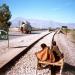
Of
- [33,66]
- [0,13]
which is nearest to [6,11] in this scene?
[0,13]

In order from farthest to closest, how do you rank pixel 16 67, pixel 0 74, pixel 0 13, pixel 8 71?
1. pixel 0 13
2. pixel 16 67
3. pixel 8 71
4. pixel 0 74

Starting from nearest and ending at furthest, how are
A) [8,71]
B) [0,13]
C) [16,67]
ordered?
[8,71] < [16,67] < [0,13]

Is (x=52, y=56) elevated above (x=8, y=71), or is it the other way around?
(x=52, y=56)

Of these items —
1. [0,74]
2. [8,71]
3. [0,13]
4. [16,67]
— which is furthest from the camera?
[0,13]

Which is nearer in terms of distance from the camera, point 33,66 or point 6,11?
point 33,66

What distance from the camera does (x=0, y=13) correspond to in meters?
66.9

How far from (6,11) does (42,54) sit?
56.3 metres

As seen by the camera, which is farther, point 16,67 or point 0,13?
point 0,13

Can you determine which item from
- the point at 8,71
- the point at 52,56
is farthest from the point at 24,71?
the point at 52,56

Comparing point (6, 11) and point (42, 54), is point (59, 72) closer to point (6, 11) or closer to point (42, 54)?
point (42, 54)

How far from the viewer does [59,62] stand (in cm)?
1161

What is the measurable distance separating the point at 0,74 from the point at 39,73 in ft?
5.64

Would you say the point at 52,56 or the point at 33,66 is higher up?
the point at 52,56

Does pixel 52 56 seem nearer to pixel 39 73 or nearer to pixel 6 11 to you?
pixel 39 73
